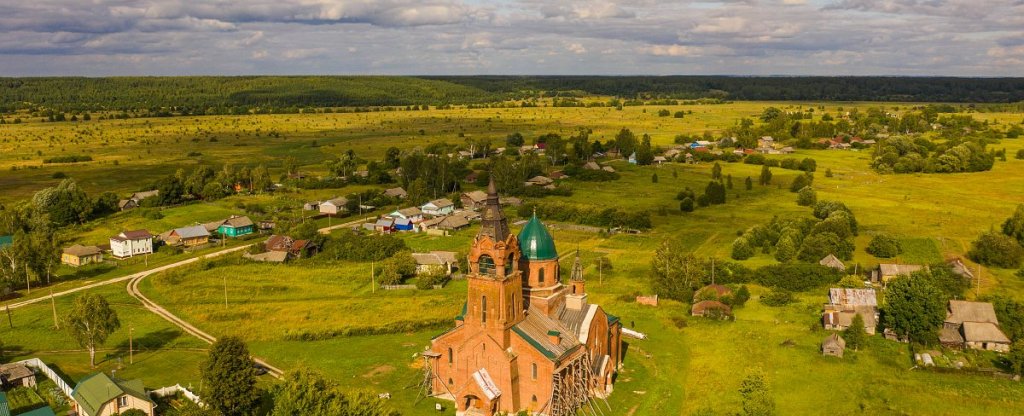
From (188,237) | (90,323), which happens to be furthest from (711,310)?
(188,237)

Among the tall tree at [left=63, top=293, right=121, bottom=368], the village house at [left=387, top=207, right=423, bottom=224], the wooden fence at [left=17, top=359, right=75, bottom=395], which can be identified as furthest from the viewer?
the village house at [left=387, top=207, right=423, bottom=224]

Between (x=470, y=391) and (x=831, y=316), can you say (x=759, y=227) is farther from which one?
(x=470, y=391)

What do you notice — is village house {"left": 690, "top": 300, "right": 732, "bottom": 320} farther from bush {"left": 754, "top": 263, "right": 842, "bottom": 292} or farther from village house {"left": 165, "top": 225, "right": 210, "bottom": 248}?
village house {"left": 165, "top": 225, "right": 210, "bottom": 248}

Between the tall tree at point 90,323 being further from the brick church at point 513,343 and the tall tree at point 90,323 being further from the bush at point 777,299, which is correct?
the bush at point 777,299

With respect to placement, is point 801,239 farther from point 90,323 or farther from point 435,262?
point 90,323

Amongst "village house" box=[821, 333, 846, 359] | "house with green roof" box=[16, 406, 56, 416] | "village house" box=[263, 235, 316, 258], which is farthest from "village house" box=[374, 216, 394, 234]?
"village house" box=[821, 333, 846, 359]
